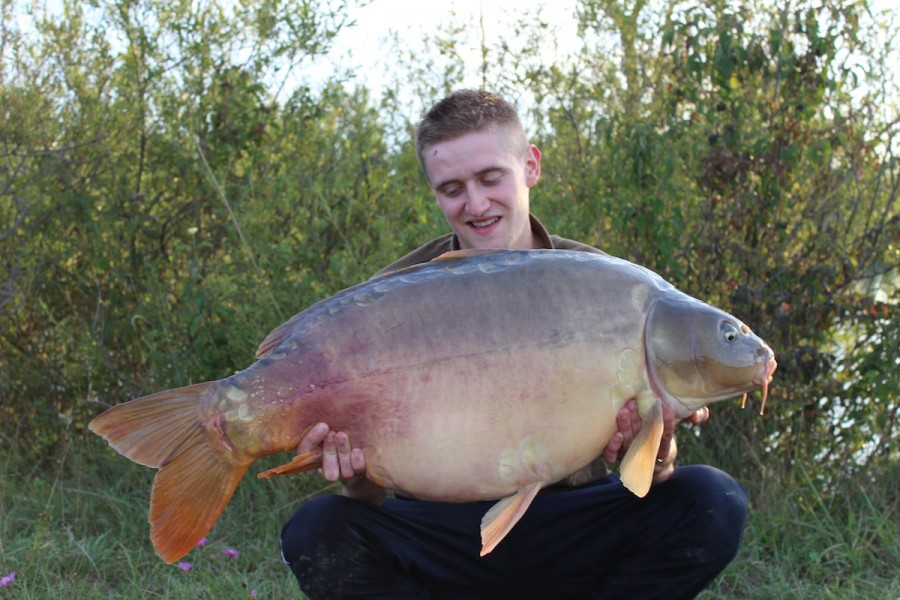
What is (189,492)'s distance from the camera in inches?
74.2

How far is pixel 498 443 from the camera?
190 centimetres

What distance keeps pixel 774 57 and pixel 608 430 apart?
207 centimetres

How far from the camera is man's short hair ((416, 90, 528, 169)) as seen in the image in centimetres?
255

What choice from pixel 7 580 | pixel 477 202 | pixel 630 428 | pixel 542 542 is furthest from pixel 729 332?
pixel 7 580

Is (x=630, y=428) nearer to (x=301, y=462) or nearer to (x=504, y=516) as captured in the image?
(x=504, y=516)

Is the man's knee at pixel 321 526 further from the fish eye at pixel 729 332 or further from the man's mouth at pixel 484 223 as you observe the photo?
the fish eye at pixel 729 332

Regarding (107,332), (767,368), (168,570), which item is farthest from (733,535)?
(107,332)

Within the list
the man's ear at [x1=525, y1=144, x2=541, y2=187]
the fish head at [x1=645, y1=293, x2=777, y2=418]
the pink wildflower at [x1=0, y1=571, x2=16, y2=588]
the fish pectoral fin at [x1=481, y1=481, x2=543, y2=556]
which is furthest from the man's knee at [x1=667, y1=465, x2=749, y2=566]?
the pink wildflower at [x1=0, y1=571, x2=16, y2=588]

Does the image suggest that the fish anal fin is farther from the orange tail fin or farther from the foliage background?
the foliage background

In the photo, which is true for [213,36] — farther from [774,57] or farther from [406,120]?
[774,57]

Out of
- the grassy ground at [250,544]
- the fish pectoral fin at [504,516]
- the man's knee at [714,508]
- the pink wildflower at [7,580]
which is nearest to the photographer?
the fish pectoral fin at [504,516]

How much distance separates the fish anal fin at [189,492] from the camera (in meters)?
1.88

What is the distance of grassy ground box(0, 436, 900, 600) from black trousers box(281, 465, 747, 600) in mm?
578

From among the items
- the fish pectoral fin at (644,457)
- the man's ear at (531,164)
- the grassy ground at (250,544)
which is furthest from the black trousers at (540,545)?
the man's ear at (531,164)
